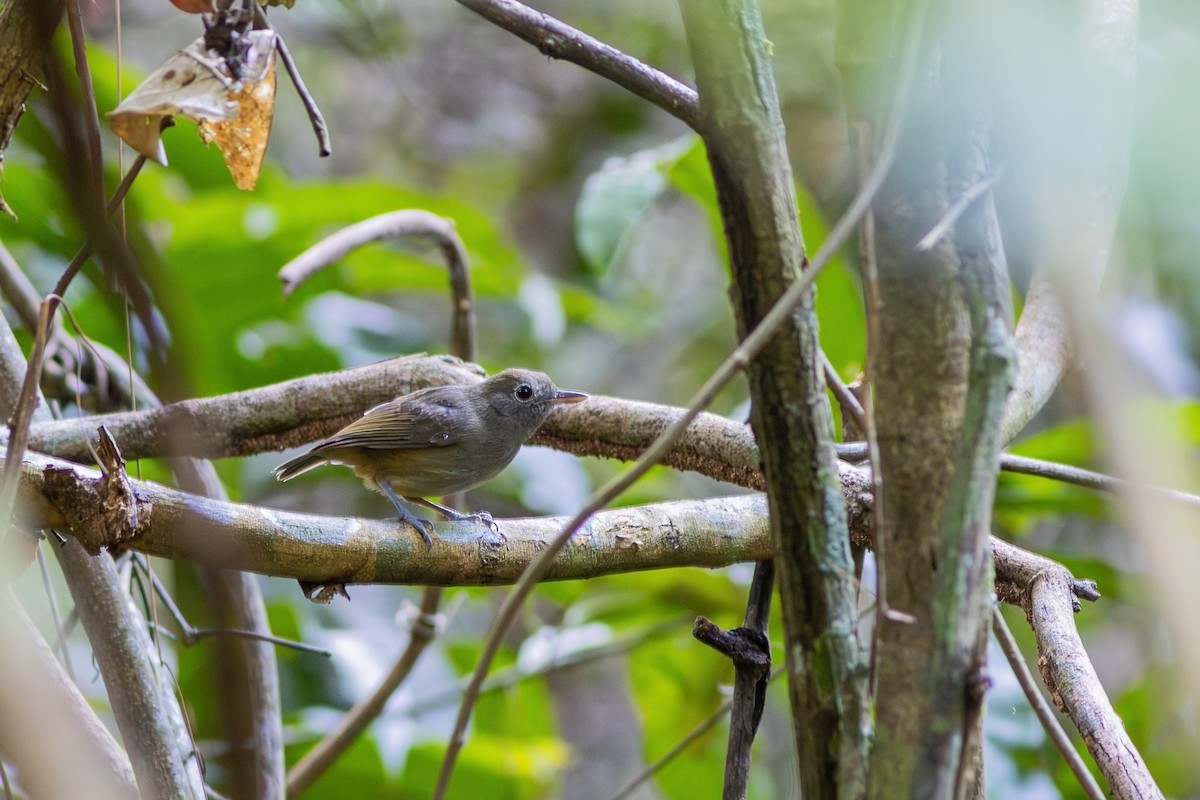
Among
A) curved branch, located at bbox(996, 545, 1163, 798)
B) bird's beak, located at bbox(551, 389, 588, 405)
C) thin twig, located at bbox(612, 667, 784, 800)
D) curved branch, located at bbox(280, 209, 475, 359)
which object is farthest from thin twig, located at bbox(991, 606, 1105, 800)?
curved branch, located at bbox(280, 209, 475, 359)

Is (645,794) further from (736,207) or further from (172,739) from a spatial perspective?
(736,207)

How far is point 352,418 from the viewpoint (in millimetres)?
3021

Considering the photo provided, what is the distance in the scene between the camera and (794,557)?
3.60ft

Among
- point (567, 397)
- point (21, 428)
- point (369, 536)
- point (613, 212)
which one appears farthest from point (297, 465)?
point (21, 428)

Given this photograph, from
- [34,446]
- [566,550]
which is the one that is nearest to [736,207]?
[566,550]

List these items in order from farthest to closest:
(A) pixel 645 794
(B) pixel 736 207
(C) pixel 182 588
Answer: (A) pixel 645 794 → (C) pixel 182 588 → (B) pixel 736 207

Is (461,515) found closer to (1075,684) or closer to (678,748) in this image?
(678,748)

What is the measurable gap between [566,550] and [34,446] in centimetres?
130

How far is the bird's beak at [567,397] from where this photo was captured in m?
3.08

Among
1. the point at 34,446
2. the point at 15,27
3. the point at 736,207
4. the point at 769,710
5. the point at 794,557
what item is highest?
the point at 15,27

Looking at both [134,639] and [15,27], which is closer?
[15,27]

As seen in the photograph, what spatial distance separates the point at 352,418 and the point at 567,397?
2.08 ft

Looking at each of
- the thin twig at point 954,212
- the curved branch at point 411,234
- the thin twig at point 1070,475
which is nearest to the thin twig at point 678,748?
the thin twig at point 1070,475

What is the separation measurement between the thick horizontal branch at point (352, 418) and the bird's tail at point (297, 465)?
0.07m
